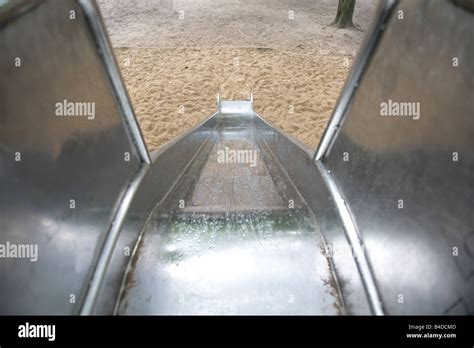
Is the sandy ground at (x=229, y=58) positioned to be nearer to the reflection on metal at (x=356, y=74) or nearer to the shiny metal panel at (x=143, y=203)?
the shiny metal panel at (x=143, y=203)

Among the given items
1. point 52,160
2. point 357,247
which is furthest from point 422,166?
point 52,160

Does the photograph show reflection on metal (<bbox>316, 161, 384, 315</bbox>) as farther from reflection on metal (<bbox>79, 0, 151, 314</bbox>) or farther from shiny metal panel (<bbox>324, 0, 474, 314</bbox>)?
reflection on metal (<bbox>79, 0, 151, 314</bbox>)

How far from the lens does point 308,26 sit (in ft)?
25.1

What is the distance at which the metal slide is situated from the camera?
0.79 meters

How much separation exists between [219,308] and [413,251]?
0.46 meters

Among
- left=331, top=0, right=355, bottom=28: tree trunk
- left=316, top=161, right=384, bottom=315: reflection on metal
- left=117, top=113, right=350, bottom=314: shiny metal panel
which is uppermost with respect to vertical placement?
left=331, top=0, right=355, bottom=28: tree trunk

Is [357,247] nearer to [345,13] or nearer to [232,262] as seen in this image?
[232,262]

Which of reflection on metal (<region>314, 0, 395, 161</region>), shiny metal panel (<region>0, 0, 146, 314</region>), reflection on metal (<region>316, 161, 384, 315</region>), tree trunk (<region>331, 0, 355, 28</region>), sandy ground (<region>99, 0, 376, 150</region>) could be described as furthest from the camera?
tree trunk (<region>331, 0, 355, 28</region>)

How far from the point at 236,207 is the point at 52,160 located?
83 centimetres

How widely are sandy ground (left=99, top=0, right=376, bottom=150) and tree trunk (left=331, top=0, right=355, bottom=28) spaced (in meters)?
0.21

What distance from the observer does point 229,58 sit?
5.90 meters

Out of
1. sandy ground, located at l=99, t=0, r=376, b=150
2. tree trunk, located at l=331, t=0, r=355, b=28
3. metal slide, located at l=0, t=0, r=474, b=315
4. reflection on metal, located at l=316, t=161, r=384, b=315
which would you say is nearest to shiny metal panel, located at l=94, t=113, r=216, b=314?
metal slide, located at l=0, t=0, r=474, b=315

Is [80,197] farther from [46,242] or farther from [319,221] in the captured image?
[319,221]
